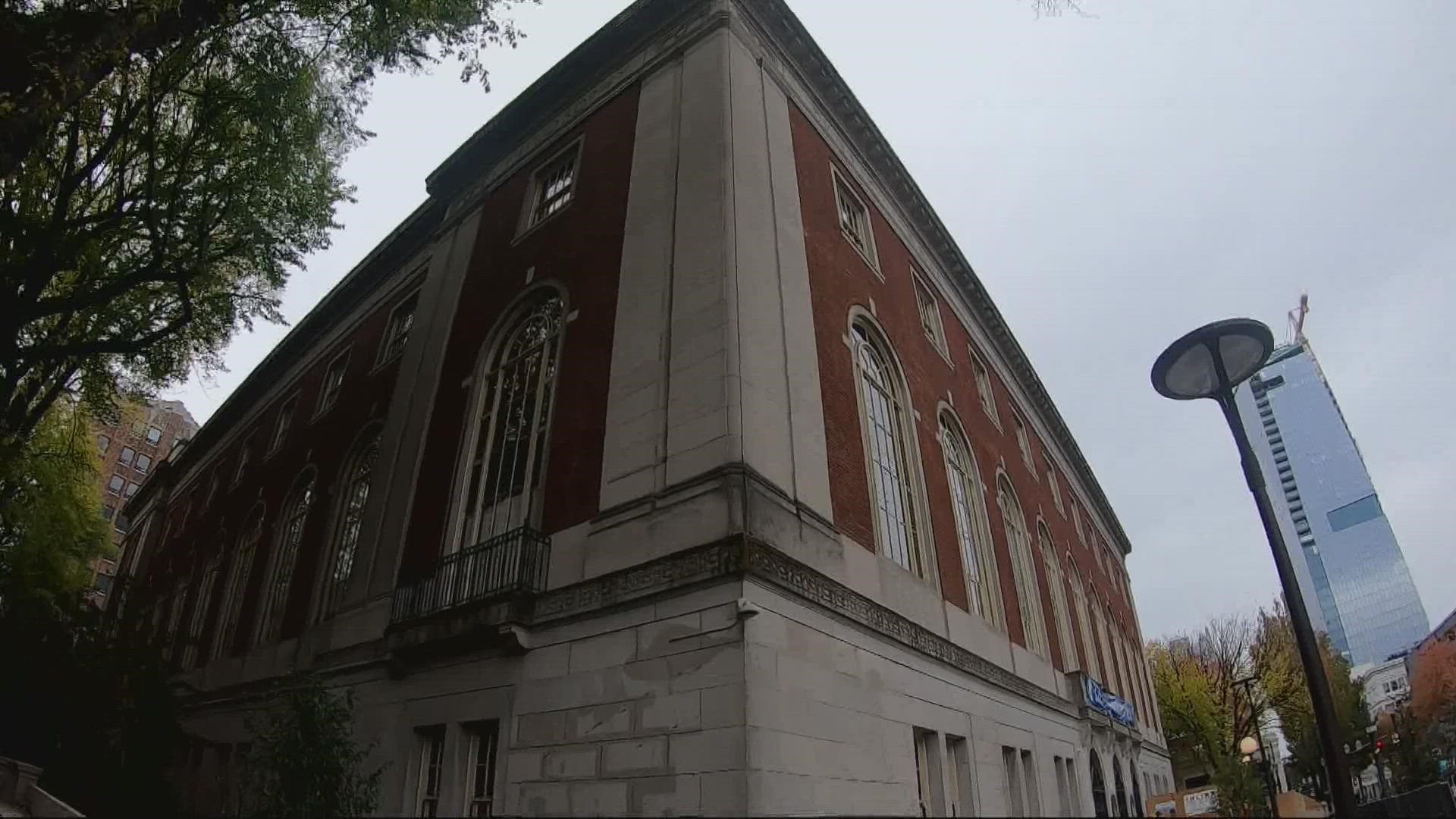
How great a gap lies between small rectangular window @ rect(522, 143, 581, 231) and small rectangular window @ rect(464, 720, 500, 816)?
9.81 m

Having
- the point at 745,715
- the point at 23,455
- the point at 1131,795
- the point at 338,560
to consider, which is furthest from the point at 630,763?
the point at 1131,795

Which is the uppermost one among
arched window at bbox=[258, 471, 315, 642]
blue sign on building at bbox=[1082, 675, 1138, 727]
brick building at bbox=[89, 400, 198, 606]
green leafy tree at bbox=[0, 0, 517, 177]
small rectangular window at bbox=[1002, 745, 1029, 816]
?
brick building at bbox=[89, 400, 198, 606]

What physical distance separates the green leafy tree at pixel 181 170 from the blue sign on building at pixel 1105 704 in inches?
840

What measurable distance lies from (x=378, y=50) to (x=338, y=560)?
11006mm

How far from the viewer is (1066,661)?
22.5 metres

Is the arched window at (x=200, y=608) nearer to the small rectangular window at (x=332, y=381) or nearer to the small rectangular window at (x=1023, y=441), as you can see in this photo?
the small rectangular window at (x=332, y=381)

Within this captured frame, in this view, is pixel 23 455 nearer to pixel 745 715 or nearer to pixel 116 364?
pixel 116 364

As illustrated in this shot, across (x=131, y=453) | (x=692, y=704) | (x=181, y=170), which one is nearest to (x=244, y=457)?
(x=181, y=170)

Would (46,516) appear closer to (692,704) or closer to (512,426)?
(512,426)

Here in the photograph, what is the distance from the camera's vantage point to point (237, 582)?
22.1m

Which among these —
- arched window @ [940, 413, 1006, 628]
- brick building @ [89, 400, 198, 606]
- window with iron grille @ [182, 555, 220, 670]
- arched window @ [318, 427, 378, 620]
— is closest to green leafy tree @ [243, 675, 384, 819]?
arched window @ [318, 427, 378, 620]

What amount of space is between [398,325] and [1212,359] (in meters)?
20.2

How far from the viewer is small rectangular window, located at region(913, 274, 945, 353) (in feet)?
66.6

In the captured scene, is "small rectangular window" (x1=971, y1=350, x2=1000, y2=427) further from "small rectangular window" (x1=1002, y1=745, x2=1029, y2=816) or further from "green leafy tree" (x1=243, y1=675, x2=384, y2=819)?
"green leafy tree" (x1=243, y1=675, x2=384, y2=819)
